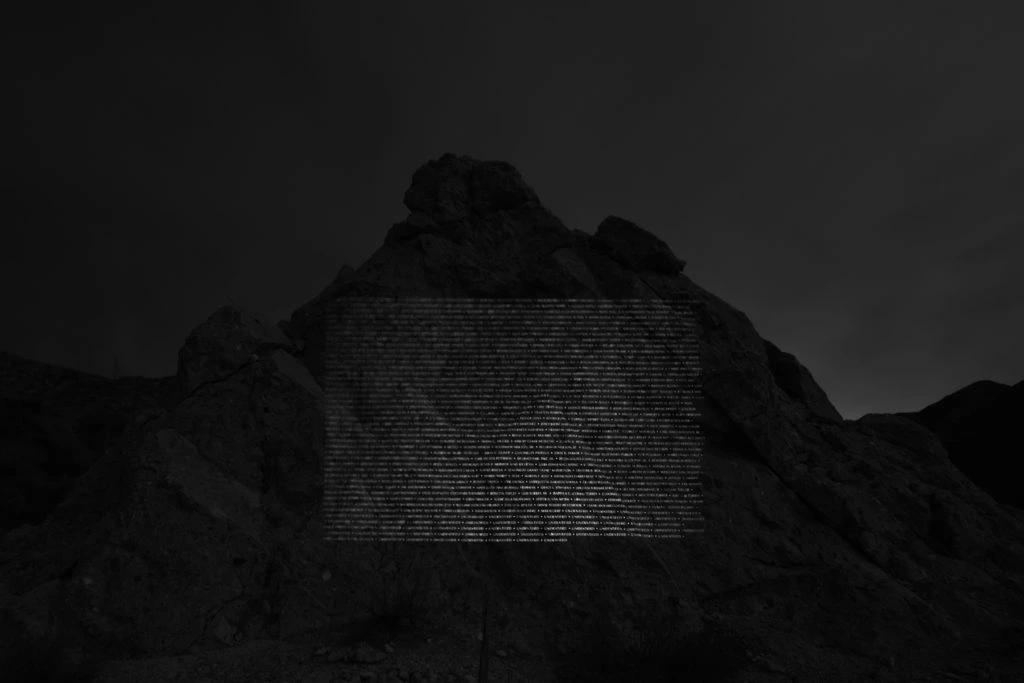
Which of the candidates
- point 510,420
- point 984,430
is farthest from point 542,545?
point 984,430

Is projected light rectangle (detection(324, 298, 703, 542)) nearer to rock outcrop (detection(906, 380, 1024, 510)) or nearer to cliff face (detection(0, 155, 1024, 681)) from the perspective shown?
cliff face (detection(0, 155, 1024, 681))

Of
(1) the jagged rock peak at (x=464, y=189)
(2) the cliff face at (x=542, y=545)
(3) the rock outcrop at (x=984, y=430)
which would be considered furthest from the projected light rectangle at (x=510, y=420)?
(3) the rock outcrop at (x=984, y=430)

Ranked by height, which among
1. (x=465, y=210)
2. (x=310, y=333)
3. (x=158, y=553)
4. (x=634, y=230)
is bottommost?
(x=158, y=553)

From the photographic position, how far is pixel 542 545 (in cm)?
889

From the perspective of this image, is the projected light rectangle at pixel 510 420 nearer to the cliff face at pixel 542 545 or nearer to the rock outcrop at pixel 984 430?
the cliff face at pixel 542 545

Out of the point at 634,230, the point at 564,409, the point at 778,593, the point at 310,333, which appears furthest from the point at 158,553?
the point at 634,230

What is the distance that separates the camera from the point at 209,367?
9758 mm

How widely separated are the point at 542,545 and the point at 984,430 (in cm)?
2976

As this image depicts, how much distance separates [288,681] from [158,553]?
2.63 metres

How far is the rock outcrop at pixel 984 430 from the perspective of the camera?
2242 centimetres

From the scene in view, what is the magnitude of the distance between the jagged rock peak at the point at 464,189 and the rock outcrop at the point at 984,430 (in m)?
18.7

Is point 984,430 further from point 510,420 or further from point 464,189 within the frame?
point 510,420

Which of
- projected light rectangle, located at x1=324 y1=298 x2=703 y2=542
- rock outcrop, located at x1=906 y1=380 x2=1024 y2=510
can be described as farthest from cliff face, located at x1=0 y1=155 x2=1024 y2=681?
rock outcrop, located at x1=906 y1=380 x2=1024 y2=510

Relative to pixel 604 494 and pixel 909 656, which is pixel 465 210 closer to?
pixel 604 494
